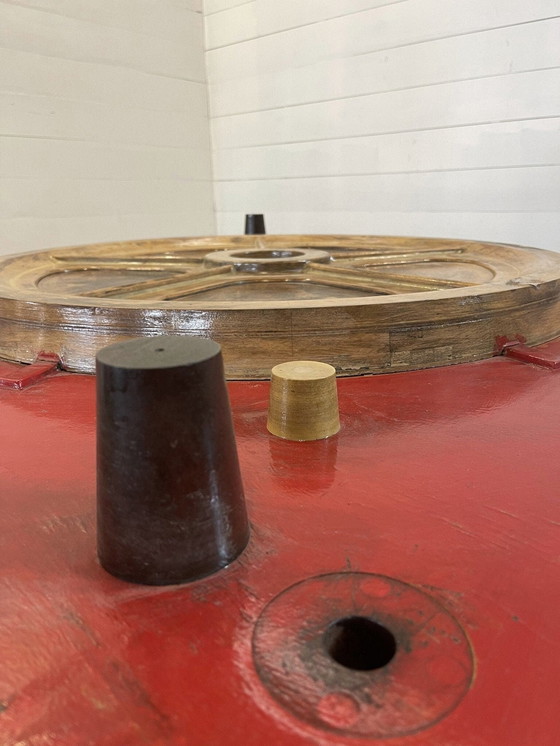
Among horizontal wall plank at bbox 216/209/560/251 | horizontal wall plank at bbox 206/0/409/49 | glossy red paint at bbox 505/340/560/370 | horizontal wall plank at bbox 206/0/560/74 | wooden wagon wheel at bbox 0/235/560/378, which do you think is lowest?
glossy red paint at bbox 505/340/560/370

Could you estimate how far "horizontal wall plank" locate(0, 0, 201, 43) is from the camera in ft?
11.1

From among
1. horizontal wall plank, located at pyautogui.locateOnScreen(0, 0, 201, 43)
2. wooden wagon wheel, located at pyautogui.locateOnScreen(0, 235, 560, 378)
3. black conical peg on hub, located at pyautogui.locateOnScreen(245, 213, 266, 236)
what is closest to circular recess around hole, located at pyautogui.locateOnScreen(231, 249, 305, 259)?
wooden wagon wheel, located at pyautogui.locateOnScreen(0, 235, 560, 378)

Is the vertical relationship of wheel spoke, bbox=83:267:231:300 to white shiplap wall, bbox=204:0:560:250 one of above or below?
below

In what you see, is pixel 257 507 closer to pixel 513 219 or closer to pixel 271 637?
pixel 271 637

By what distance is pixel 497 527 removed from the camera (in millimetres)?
765

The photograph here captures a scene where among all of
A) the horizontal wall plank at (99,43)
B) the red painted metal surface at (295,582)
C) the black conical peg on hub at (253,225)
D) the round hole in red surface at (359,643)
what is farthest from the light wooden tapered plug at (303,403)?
the horizontal wall plank at (99,43)

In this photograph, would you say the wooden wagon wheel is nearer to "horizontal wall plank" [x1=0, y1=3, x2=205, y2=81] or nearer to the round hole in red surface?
the round hole in red surface

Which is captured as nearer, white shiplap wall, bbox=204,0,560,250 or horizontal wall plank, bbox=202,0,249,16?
white shiplap wall, bbox=204,0,560,250

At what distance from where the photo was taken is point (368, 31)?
3.40 m

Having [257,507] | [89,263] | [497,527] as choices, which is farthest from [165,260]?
[497,527]

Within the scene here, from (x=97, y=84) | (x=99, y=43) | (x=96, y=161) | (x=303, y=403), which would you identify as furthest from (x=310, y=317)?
(x=99, y=43)

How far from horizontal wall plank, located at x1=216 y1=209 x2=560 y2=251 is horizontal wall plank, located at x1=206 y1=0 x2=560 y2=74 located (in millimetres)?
940

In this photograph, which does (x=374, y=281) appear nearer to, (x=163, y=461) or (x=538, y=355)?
(x=538, y=355)

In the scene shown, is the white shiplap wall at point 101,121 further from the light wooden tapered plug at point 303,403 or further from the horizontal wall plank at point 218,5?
the light wooden tapered plug at point 303,403
